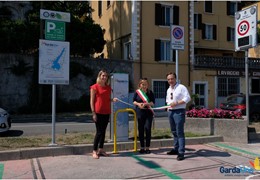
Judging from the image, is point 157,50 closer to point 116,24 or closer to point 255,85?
point 116,24

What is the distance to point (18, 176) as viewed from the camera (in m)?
5.88

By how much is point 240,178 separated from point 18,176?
13.0ft

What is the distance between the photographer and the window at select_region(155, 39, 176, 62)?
89.5 ft

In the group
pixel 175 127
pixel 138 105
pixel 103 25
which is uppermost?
pixel 103 25

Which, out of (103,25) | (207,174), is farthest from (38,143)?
(103,25)

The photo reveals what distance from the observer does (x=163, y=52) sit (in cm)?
2775

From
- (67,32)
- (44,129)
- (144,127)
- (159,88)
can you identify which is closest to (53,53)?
(144,127)

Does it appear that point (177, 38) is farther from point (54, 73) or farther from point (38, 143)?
point (38, 143)

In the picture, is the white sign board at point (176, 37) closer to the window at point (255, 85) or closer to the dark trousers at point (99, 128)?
the dark trousers at point (99, 128)

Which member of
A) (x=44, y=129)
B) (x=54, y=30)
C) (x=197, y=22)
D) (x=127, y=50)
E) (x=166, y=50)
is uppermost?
(x=197, y=22)

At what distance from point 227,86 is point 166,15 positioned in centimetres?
842

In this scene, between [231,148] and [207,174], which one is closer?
[207,174]

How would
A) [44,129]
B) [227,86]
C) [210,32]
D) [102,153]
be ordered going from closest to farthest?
[102,153], [44,129], [227,86], [210,32]

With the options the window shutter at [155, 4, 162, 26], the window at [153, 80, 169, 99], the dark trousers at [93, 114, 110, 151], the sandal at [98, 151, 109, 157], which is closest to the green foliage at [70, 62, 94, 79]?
the window at [153, 80, 169, 99]
